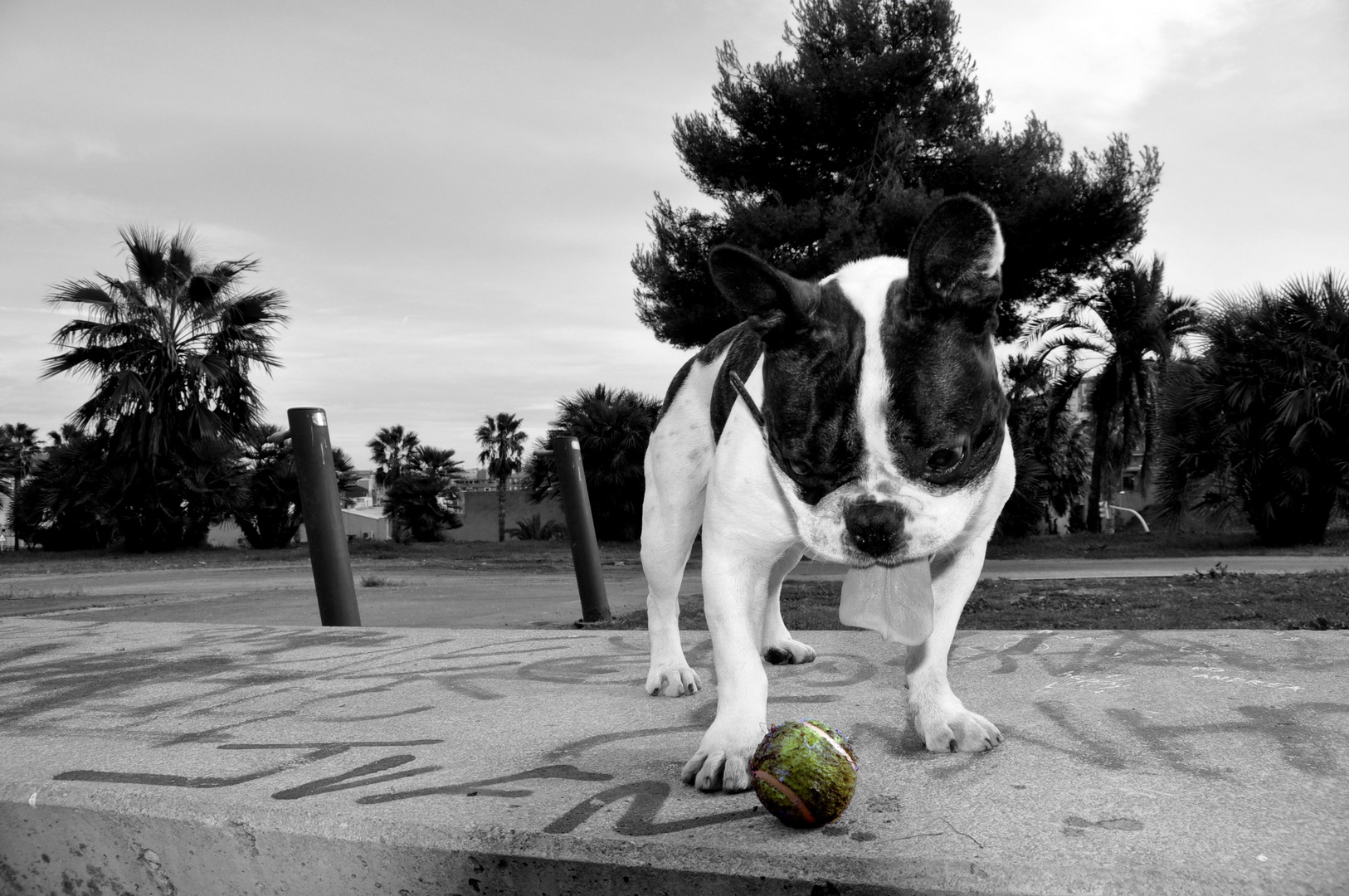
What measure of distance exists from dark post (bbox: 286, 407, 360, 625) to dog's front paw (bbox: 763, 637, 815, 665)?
2870 millimetres

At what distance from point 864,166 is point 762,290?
1867 centimetres

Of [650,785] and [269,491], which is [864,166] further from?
[650,785]

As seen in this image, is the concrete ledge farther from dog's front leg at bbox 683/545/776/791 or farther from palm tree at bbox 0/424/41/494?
palm tree at bbox 0/424/41/494

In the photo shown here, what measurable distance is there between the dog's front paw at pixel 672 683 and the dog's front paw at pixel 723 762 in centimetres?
95

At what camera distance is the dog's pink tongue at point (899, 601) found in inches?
83.7

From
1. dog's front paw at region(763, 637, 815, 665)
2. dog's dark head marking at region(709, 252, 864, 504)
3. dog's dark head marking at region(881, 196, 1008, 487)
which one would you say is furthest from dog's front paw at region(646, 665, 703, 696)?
dog's dark head marking at region(881, 196, 1008, 487)

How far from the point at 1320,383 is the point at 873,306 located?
55.1 feet

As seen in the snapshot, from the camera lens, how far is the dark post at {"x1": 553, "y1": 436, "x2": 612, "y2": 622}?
6707 millimetres

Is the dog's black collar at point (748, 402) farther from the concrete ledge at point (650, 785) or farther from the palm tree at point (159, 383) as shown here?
the palm tree at point (159, 383)

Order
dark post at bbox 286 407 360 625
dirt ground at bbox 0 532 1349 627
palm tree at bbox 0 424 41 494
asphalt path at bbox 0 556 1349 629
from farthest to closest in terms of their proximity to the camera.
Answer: palm tree at bbox 0 424 41 494
dirt ground at bbox 0 532 1349 627
asphalt path at bbox 0 556 1349 629
dark post at bbox 286 407 360 625

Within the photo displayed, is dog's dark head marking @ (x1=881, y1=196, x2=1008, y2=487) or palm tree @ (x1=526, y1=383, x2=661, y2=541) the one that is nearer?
dog's dark head marking @ (x1=881, y1=196, x2=1008, y2=487)

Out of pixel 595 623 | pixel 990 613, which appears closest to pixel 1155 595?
pixel 990 613

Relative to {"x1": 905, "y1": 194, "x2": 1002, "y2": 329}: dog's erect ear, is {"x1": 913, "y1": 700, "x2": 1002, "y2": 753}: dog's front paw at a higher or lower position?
lower

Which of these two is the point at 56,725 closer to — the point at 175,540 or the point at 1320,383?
the point at 1320,383
